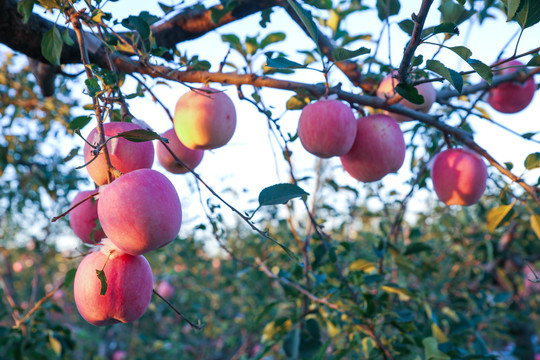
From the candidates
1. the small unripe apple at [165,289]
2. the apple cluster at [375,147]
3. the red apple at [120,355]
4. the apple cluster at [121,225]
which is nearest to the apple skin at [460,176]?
the apple cluster at [375,147]

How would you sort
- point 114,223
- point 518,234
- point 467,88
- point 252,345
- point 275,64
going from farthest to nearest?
point 252,345 < point 518,234 < point 467,88 < point 275,64 < point 114,223

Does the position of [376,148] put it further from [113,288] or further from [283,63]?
[113,288]

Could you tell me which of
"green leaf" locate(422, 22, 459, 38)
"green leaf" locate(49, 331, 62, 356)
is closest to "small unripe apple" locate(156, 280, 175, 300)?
"green leaf" locate(49, 331, 62, 356)

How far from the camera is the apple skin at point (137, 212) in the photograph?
0.62m

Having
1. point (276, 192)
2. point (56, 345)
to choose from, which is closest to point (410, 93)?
point (276, 192)

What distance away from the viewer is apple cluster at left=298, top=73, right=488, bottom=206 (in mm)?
913

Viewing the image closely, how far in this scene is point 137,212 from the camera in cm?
62

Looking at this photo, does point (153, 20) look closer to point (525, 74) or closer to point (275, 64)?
point (275, 64)

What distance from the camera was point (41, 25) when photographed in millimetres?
948

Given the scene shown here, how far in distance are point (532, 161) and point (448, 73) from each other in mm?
445

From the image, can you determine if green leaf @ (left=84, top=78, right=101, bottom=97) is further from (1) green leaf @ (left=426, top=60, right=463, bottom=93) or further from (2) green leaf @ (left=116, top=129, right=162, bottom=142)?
(1) green leaf @ (left=426, top=60, right=463, bottom=93)

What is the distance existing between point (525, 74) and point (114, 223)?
123 cm

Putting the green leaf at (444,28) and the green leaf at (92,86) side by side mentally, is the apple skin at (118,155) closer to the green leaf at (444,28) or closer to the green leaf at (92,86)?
the green leaf at (92,86)

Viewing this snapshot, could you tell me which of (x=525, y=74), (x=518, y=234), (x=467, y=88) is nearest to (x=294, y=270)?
(x=467, y=88)
